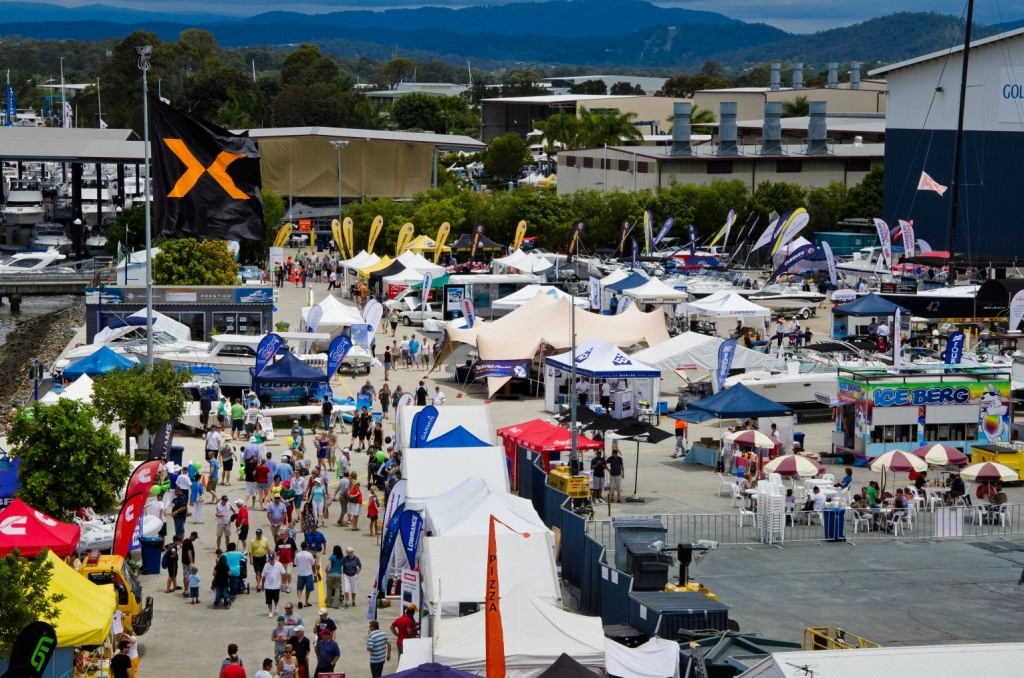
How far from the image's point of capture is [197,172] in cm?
2494

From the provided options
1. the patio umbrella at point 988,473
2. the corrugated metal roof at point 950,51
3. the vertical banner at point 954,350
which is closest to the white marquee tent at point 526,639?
the patio umbrella at point 988,473

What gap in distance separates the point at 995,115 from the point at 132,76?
10127cm

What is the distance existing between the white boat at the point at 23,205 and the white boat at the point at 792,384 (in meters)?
66.0

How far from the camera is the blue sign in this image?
3078 cm

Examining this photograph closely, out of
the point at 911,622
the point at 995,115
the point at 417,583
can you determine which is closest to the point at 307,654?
the point at 417,583

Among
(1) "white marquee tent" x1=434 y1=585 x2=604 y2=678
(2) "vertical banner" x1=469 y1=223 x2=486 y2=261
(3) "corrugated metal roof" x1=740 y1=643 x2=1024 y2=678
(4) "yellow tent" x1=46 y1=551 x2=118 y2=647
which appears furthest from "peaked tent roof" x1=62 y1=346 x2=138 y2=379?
(2) "vertical banner" x1=469 y1=223 x2=486 y2=261

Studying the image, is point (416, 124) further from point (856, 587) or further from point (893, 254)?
point (856, 587)

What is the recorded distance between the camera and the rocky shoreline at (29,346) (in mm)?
44781

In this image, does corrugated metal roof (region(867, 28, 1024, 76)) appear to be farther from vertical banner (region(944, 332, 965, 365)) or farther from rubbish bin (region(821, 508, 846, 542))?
rubbish bin (region(821, 508, 846, 542))

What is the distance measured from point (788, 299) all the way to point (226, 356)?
24.1m

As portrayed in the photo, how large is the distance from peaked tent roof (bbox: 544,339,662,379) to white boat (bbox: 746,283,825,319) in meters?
19.8

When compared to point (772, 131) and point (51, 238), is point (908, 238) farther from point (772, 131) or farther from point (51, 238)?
point (51, 238)

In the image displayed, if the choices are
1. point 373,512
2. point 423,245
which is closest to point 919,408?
point 373,512

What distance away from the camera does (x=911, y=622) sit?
1981 centimetres
